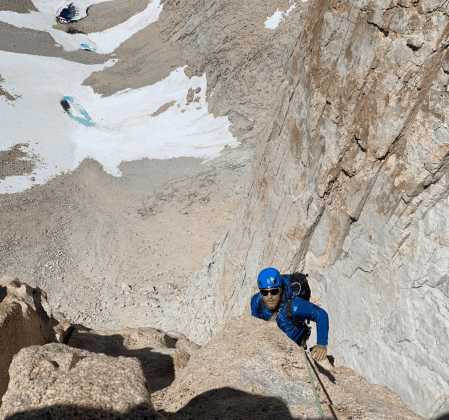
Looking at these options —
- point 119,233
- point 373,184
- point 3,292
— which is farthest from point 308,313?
point 119,233

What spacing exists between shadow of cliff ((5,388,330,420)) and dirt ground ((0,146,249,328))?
11803 millimetres

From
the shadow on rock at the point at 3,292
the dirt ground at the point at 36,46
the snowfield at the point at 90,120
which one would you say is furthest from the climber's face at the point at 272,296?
the dirt ground at the point at 36,46

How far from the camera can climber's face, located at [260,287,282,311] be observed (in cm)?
624

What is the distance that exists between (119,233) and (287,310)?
16985 mm

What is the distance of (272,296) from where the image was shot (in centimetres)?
631

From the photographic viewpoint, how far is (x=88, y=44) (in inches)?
1646

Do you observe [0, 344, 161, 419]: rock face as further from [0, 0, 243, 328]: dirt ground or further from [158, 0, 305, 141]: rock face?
[158, 0, 305, 141]: rock face

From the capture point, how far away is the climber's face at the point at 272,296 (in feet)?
20.5

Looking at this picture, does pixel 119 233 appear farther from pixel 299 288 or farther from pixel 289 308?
pixel 289 308

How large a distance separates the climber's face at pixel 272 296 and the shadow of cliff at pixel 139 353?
2.50 meters

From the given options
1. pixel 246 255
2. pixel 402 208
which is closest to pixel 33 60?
pixel 246 255

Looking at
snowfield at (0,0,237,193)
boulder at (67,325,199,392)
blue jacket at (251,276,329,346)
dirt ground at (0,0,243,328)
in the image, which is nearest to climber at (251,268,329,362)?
blue jacket at (251,276,329,346)

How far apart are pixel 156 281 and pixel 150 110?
17.3m

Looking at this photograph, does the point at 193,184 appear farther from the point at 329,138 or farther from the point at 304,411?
the point at 304,411
